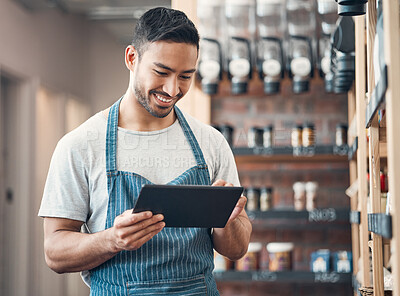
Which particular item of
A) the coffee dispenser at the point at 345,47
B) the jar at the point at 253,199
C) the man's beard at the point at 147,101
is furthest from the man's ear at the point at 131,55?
the jar at the point at 253,199

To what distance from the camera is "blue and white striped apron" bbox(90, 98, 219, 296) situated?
5.22ft

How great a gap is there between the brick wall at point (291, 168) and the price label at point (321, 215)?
641mm

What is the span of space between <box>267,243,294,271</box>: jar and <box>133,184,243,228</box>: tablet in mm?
2056

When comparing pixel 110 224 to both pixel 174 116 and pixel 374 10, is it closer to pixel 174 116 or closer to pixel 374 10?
pixel 174 116

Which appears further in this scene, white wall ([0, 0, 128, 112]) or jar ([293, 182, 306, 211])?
white wall ([0, 0, 128, 112])

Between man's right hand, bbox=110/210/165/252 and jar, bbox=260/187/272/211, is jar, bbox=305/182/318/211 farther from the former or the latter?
man's right hand, bbox=110/210/165/252

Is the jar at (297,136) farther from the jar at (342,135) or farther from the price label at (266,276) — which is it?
the price label at (266,276)

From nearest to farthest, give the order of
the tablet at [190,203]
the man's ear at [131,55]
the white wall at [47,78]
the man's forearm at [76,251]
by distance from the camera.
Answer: the tablet at [190,203], the man's forearm at [76,251], the man's ear at [131,55], the white wall at [47,78]

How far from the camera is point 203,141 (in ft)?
5.92

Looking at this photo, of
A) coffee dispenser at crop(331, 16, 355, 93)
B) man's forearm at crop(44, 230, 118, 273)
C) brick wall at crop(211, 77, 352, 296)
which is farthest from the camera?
brick wall at crop(211, 77, 352, 296)

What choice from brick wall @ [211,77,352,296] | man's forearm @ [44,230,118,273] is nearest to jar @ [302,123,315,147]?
brick wall @ [211,77,352,296]

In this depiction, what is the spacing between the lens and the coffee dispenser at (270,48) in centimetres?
361

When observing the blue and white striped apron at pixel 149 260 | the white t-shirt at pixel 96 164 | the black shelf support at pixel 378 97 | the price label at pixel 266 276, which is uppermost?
the black shelf support at pixel 378 97

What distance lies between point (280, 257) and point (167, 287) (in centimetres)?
200
